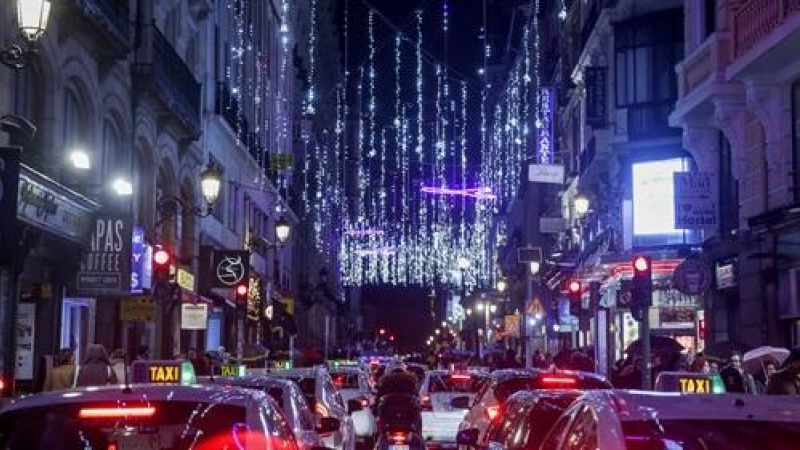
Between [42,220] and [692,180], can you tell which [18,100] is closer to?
[42,220]

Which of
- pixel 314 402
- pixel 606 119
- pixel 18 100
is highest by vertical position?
pixel 606 119

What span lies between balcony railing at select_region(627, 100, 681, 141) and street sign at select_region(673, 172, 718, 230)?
28.3 feet

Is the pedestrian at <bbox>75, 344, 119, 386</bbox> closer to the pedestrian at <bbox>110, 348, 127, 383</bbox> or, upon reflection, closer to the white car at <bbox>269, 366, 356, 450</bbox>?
the pedestrian at <bbox>110, 348, 127, 383</bbox>

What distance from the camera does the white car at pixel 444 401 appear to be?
69.2 feet

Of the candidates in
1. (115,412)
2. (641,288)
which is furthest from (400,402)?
(115,412)

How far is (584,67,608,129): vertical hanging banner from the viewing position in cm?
3778

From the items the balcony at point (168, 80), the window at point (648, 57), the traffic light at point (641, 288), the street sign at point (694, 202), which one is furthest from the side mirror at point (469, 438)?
the window at point (648, 57)

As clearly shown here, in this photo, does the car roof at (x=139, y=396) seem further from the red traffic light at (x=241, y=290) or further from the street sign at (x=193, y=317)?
the red traffic light at (x=241, y=290)

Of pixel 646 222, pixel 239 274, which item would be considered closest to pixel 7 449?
pixel 239 274

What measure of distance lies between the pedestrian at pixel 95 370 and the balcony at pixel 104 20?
269 inches

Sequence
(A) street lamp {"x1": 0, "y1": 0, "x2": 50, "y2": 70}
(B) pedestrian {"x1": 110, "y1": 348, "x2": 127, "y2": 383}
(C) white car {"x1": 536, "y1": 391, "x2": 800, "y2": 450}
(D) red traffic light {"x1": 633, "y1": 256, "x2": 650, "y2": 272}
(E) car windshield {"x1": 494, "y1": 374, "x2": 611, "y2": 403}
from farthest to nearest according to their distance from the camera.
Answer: (B) pedestrian {"x1": 110, "y1": 348, "x2": 127, "y2": 383} < (D) red traffic light {"x1": 633, "y1": 256, "x2": 650, "y2": 272} < (E) car windshield {"x1": 494, "y1": 374, "x2": 611, "y2": 403} < (A) street lamp {"x1": 0, "y1": 0, "x2": 50, "y2": 70} < (C) white car {"x1": 536, "y1": 391, "x2": 800, "y2": 450}

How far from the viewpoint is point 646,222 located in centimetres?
3481

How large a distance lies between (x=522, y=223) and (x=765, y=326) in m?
54.5

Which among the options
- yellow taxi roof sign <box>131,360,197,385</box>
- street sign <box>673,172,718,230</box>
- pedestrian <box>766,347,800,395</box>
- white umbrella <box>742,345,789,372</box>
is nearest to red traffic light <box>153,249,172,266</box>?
yellow taxi roof sign <box>131,360,197,385</box>
